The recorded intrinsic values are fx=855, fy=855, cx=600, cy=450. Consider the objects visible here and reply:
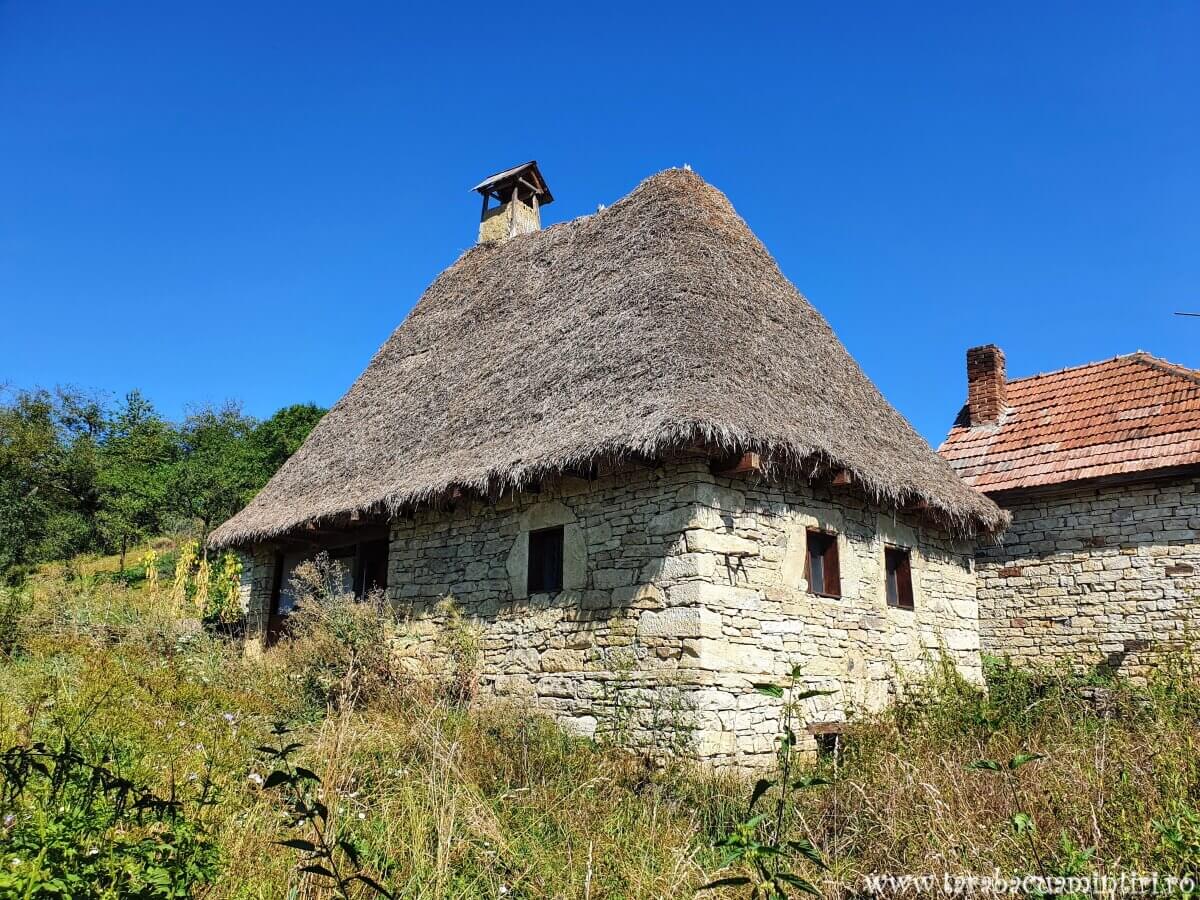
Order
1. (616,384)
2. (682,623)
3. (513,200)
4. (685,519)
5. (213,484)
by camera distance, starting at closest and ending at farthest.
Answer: (682,623), (685,519), (616,384), (513,200), (213,484)

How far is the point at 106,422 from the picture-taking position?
37.2m

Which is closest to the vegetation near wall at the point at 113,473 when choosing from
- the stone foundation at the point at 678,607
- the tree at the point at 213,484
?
the tree at the point at 213,484

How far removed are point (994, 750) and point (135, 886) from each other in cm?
564

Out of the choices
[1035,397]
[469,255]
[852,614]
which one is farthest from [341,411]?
[1035,397]

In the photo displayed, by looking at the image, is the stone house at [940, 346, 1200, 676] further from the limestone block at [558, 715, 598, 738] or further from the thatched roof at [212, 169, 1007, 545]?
the limestone block at [558, 715, 598, 738]

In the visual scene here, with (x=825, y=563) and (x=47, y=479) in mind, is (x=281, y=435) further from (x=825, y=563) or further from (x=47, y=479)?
(x=825, y=563)

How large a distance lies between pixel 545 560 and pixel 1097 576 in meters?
7.37

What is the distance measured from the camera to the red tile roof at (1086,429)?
11.0 m

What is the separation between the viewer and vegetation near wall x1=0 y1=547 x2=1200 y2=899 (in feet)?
10.9

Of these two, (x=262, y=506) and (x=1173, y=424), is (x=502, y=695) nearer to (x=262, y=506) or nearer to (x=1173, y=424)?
(x=262, y=506)

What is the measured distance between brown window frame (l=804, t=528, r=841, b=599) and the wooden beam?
125cm

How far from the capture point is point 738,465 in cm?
762

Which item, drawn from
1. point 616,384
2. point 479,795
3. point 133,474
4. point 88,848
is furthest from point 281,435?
point 88,848

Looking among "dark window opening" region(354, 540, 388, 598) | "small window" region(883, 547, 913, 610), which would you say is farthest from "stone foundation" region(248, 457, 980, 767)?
"dark window opening" region(354, 540, 388, 598)
